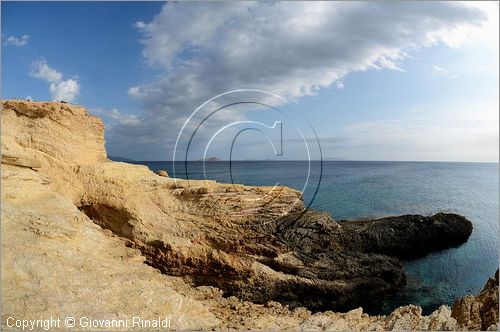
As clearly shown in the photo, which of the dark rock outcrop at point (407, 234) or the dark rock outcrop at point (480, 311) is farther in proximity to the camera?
the dark rock outcrop at point (407, 234)

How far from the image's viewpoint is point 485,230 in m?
27.8

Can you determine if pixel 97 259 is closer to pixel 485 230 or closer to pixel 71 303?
pixel 71 303

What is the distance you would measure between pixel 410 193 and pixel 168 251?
4567 cm

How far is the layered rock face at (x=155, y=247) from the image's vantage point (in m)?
7.97

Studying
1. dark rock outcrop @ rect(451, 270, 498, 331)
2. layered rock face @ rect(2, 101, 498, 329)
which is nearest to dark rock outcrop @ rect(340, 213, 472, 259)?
layered rock face @ rect(2, 101, 498, 329)

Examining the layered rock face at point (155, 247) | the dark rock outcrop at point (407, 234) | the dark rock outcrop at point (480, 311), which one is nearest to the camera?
the layered rock face at point (155, 247)

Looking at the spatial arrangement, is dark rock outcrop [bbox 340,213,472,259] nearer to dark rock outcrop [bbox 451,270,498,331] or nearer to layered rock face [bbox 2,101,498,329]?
layered rock face [bbox 2,101,498,329]

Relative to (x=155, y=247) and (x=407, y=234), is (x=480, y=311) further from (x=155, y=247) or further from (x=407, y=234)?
(x=407, y=234)

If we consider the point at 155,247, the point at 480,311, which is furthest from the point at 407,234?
the point at 155,247

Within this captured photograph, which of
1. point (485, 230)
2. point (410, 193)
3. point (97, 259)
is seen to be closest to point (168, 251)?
point (97, 259)

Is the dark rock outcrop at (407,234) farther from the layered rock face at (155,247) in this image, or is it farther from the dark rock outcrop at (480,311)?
the dark rock outcrop at (480,311)

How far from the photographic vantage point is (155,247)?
1105 cm

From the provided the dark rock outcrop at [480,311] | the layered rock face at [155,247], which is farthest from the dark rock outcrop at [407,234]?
the dark rock outcrop at [480,311]

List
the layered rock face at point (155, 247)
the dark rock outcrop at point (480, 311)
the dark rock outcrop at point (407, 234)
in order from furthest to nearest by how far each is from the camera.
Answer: the dark rock outcrop at point (407, 234) → the dark rock outcrop at point (480, 311) → the layered rock face at point (155, 247)
